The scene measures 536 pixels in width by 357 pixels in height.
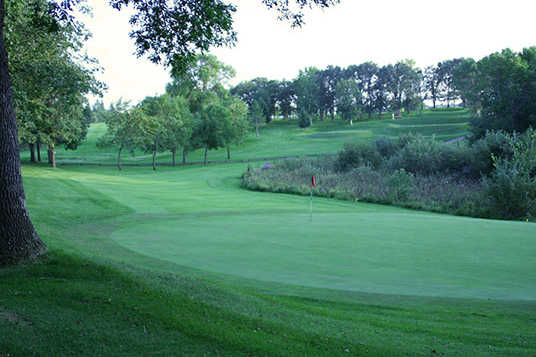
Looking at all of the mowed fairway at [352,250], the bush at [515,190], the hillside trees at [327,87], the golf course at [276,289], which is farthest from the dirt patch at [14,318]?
the hillside trees at [327,87]

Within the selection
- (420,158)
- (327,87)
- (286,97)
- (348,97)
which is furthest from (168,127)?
(327,87)

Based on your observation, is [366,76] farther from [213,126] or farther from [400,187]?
[400,187]

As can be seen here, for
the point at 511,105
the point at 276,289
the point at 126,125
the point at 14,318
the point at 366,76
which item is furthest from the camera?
the point at 366,76

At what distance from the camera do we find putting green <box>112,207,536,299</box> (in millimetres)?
7660

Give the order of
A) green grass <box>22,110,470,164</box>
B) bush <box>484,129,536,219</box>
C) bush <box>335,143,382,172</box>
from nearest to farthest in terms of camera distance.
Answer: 1. bush <box>484,129,536,219</box>
2. bush <box>335,143,382,172</box>
3. green grass <box>22,110,470,164</box>

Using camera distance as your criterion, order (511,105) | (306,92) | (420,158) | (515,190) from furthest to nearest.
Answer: (306,92) → (511,105) → (420,158) → (515,190)

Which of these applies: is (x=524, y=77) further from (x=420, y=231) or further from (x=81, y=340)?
(x=81, y=340)

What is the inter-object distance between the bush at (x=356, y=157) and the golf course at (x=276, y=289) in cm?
2477

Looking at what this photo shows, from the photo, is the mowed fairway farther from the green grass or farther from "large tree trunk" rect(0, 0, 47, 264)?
the green grass

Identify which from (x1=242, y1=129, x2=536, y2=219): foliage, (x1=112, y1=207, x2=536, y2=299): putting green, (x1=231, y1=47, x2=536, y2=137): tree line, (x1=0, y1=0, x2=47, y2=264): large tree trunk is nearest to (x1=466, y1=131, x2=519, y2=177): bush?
(x1=242, y1=129, x2=536, y2=219): foliage

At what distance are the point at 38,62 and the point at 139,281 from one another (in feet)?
45.7

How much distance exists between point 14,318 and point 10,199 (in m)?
3.02

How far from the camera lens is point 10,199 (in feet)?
23.0

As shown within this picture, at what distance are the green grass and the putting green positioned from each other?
49.3m
